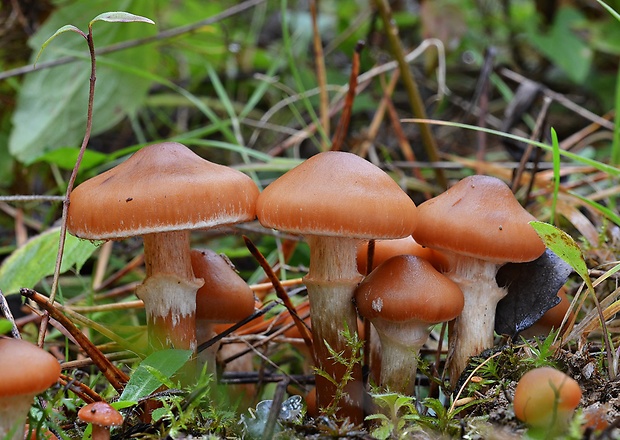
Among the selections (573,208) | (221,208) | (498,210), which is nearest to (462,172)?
(573,208)

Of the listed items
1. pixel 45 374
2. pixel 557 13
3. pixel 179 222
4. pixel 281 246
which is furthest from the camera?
pixel 557 13

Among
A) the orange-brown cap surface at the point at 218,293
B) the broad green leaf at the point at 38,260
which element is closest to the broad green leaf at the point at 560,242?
the orange-brown cap surface at the point at 218,293

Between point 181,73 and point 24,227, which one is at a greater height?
point 181,73

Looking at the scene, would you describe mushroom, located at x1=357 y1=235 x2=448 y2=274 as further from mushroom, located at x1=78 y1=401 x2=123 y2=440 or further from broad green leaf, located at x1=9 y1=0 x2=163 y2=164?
broad green leaf, located at x1=9 y1=0 x2=163 y2=164

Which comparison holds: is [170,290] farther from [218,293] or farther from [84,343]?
[84,343]

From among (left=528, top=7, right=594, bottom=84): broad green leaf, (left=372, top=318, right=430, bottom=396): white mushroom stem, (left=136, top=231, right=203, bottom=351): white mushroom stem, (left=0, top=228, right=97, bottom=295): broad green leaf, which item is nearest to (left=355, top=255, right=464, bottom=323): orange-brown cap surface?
(left=372, top=318, right=430, bottom=396): white mushroom stem

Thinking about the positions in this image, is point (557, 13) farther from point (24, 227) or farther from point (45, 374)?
point (45, 374)

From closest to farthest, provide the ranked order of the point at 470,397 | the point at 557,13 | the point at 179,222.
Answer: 1. the point at 179,222
2. the point at 470,397
3. the point at 557,13
